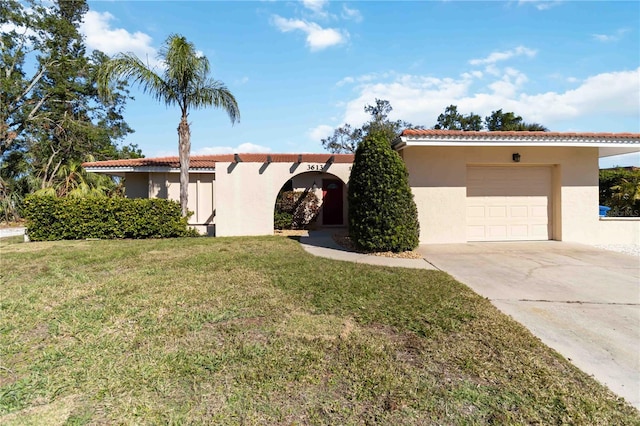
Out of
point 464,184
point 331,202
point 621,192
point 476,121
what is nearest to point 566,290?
point 464,184

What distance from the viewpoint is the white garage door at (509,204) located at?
10.6m

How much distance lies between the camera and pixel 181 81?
12.0m

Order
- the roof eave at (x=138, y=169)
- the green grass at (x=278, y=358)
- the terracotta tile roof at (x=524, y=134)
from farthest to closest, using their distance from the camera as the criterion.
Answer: the roof eave at (x=138, y=169), the terracotta tile roof at (x=524, y=134), the green grass at (x=278, y=358)

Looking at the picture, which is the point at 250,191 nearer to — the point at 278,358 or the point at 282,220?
the point at 282,220

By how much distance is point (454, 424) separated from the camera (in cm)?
215

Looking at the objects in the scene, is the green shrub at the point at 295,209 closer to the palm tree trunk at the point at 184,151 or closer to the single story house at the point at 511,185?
the palm tree trunk at the point at 184,151

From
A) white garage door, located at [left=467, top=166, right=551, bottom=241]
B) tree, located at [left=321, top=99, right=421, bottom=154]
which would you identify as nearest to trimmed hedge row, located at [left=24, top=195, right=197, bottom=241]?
white garage door, located at [left=467, top=166, right=551, bottom=241]

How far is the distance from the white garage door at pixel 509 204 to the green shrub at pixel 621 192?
5.46 m

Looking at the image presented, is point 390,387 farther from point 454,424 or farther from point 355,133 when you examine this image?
point 355,133

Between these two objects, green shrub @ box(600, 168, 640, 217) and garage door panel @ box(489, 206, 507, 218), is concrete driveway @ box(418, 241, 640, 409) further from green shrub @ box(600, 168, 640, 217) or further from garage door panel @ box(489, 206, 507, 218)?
green shrub @ box(600, 168, 640, 217)

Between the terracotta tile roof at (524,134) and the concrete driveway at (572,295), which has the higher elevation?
the terracotta tile roof at (524,134)

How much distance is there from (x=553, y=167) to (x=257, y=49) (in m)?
11.2

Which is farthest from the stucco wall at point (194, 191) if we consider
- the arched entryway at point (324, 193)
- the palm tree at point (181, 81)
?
the arched entryway at point (324, 193)

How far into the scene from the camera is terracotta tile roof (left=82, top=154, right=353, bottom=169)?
12352 millimetres
